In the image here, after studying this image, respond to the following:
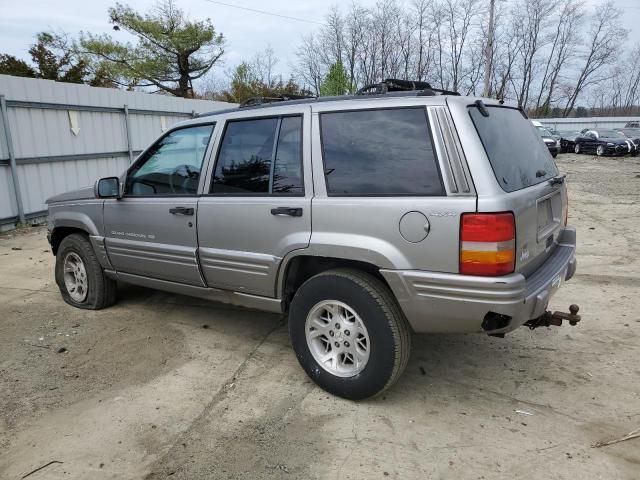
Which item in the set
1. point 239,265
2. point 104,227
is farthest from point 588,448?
point 104,227

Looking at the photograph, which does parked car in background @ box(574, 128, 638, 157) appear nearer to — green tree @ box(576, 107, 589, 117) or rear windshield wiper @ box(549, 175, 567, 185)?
rear windshield wiper @ box(549, 175, 567, 185)

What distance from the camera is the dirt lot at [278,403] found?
8.48 ft

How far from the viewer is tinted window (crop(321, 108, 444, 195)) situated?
277 cm

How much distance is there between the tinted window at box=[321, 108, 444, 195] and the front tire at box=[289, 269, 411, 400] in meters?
0.57

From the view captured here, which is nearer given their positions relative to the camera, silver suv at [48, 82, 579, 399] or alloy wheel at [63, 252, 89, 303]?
silver suv at [48, 82, 579, 399]

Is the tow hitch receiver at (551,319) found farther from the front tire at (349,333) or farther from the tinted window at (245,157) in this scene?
the tinted window at (245,157)

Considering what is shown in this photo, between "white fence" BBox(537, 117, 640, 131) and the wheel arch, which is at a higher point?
"white fence" BBox(537, 117, 640, 131)

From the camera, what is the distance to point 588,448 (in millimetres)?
2652

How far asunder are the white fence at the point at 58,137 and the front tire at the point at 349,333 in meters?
7.63

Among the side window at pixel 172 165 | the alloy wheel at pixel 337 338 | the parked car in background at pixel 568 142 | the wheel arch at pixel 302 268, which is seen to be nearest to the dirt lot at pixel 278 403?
the alloy wheel at pixel 337 338

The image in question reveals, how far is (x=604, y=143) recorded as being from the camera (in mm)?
26375

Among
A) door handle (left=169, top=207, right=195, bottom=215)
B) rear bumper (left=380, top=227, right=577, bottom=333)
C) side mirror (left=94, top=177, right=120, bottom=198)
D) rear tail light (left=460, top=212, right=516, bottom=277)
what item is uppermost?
side mirror (left=94, top=177, right=120, bottom=198)

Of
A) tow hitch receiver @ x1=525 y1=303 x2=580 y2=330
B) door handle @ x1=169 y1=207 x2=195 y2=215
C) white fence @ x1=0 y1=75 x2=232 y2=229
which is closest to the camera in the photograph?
tow hitch receiver @ x1=525 y1=303 x2=580 y2=330

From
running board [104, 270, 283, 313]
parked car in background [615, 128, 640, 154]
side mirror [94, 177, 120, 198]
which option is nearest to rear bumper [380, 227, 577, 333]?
running board [104, 270, 283, 313]
